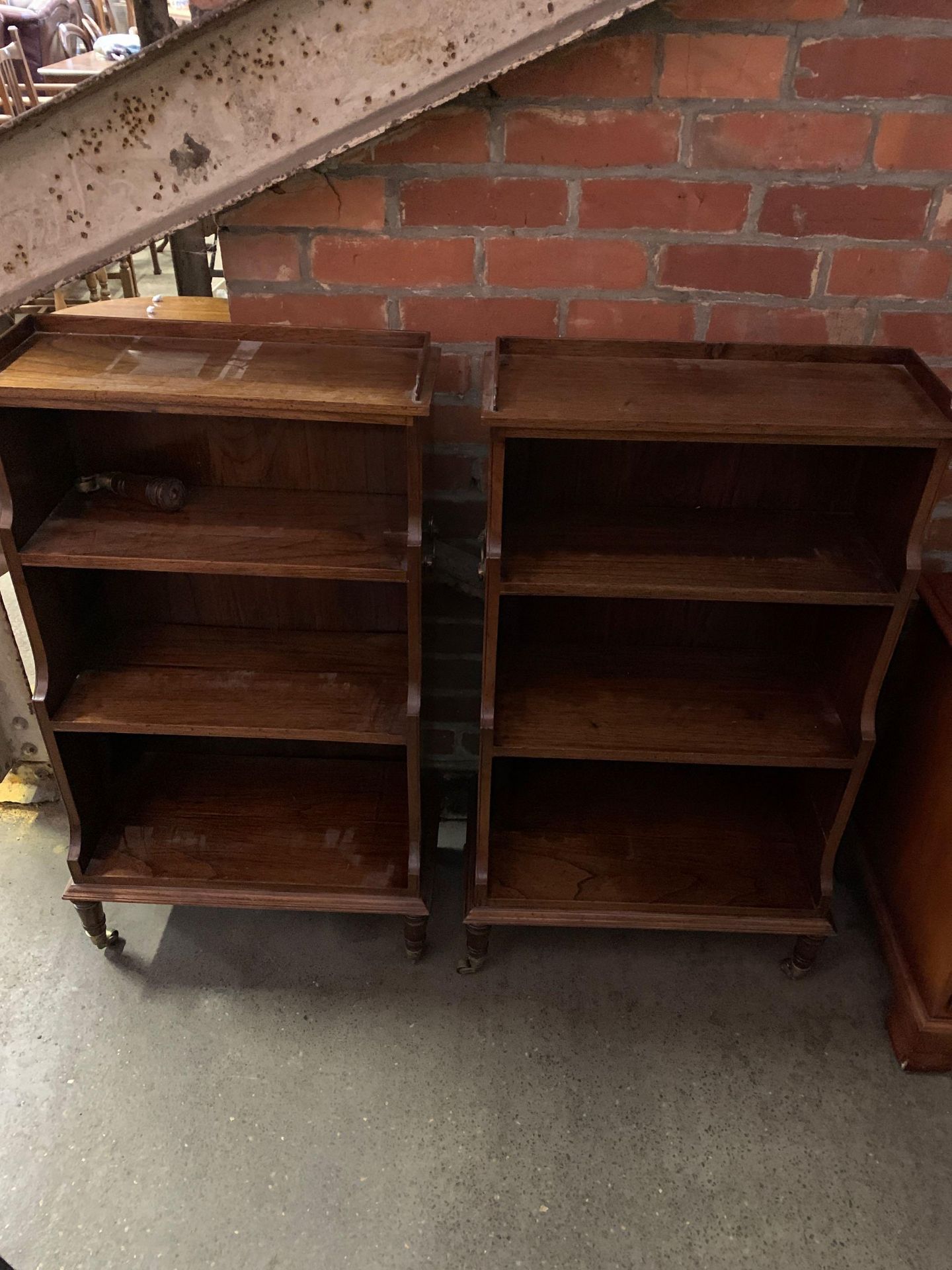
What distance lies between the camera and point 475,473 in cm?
178

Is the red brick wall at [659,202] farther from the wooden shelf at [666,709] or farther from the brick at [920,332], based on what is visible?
the wooden shelf at [666,709]

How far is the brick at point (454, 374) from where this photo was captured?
168 centimetres

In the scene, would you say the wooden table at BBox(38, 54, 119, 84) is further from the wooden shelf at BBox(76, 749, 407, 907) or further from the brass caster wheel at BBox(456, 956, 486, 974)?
the brass caster wheel at BBox(456, 956, 486, 974)

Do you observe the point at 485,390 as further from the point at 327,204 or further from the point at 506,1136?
the point at 506,1136

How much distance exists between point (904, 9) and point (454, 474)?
988 millimetres

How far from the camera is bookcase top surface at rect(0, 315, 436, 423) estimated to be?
53.7 inches

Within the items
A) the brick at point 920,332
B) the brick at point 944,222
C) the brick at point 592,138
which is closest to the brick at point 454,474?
the brick at point 592,138

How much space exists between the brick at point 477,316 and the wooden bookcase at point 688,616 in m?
0.12

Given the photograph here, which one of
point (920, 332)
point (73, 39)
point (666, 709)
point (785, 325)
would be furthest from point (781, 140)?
point (73, 39)

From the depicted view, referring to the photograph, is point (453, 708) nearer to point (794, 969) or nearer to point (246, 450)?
point (246, 450)

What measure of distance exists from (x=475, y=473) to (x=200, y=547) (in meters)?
0.53

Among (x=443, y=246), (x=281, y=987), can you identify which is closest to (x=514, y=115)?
(x=443, y=246)

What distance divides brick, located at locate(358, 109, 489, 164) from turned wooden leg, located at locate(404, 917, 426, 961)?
1332mm

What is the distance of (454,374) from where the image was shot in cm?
169
